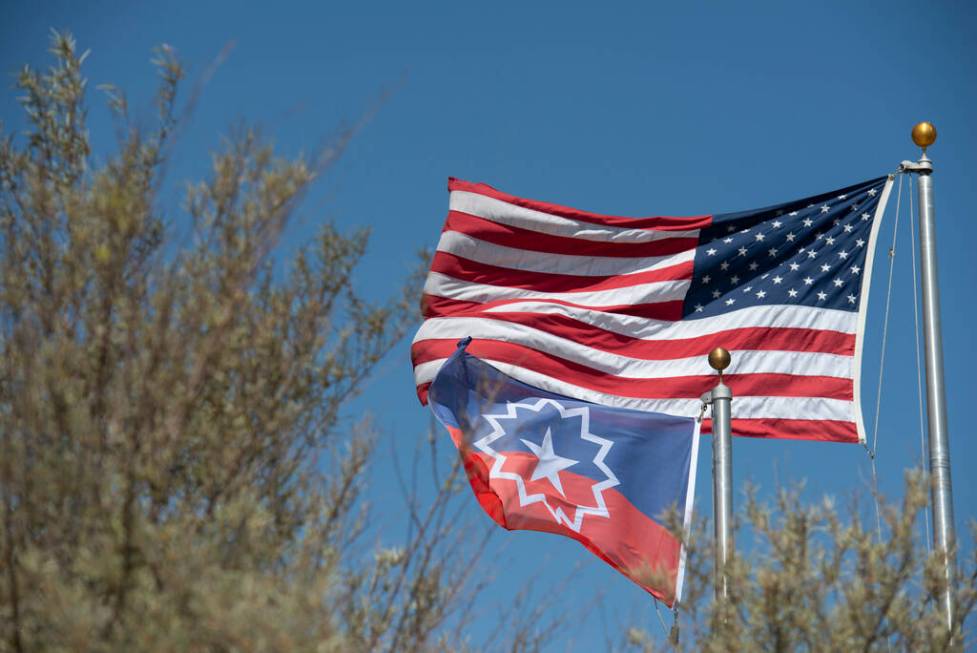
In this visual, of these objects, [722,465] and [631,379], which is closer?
[722,465]

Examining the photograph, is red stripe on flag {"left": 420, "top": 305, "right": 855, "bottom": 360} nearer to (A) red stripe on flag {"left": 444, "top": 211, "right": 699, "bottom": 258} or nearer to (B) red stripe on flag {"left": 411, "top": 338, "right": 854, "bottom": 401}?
(B) red stripe on flag {"left": 411, "top": 338, "right": 854, "bottom": 401}

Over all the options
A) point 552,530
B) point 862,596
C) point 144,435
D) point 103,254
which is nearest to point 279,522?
point 144,435

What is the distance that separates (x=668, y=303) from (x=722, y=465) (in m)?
3.04

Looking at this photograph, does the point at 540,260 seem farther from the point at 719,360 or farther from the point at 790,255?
the point at 719,360

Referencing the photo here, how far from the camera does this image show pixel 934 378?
9.22 meters

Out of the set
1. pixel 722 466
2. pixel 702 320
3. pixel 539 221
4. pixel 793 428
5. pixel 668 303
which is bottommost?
pixel 722 466

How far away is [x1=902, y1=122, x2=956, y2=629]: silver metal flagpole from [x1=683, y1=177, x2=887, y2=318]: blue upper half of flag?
948 millimetres

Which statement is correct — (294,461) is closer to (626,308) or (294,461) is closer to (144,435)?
(144,435)

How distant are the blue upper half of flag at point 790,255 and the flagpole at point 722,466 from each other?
1910 millimetres

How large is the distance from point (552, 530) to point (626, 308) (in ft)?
8.11

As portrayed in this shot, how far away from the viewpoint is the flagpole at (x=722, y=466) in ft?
26.5

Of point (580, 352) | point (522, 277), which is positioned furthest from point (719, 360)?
point (522, 277)

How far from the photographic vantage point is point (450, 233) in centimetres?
1202

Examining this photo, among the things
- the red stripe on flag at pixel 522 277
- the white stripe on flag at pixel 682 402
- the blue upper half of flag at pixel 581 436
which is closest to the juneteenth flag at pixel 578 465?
the blue upper half of flag at pixel 581 436
